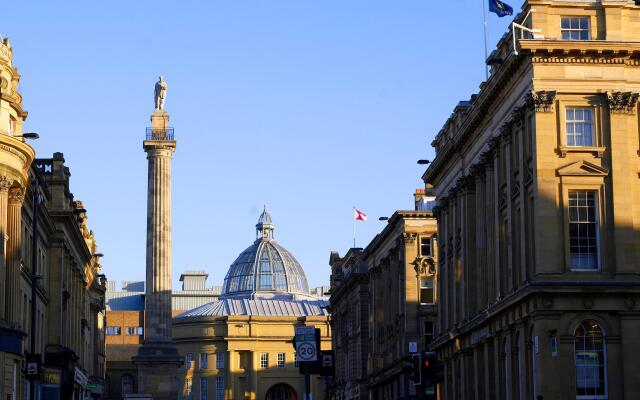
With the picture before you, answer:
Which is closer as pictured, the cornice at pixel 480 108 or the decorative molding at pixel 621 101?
the decorative molding at pixel 621 101

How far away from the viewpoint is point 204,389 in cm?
18062

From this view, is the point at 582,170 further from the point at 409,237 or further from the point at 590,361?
the point at 409,237

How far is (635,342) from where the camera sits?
54125 mm

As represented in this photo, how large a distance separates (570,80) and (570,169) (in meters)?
3.70

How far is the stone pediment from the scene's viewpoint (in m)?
54.9

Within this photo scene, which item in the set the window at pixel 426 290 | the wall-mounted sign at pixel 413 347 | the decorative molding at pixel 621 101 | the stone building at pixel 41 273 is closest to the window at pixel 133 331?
the stone building at pixel 41 273

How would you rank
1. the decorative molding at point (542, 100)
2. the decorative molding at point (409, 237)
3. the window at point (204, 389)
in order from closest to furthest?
1. the decorative molding at point (542, 100)
2. the decorative molding at point (409, 237)
3. the window at point (204, 389)

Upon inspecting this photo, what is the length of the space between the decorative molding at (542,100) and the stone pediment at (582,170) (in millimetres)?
2496

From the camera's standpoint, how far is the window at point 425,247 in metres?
100

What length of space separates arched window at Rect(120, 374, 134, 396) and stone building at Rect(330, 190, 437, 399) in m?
46.6

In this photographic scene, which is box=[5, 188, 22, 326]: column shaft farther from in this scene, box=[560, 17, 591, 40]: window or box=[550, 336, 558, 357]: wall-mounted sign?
box=[560, 17, 591, 40]: window

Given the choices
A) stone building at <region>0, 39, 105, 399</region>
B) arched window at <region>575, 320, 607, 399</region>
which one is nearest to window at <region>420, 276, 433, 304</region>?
stone building at <region>0, 39, 105, 399</region>

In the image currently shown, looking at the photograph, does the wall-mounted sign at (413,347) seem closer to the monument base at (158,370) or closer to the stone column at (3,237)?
the monument base at (158,370)

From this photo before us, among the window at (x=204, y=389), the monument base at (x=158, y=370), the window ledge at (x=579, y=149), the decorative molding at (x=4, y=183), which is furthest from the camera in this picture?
the window at (x=204, y=389)
